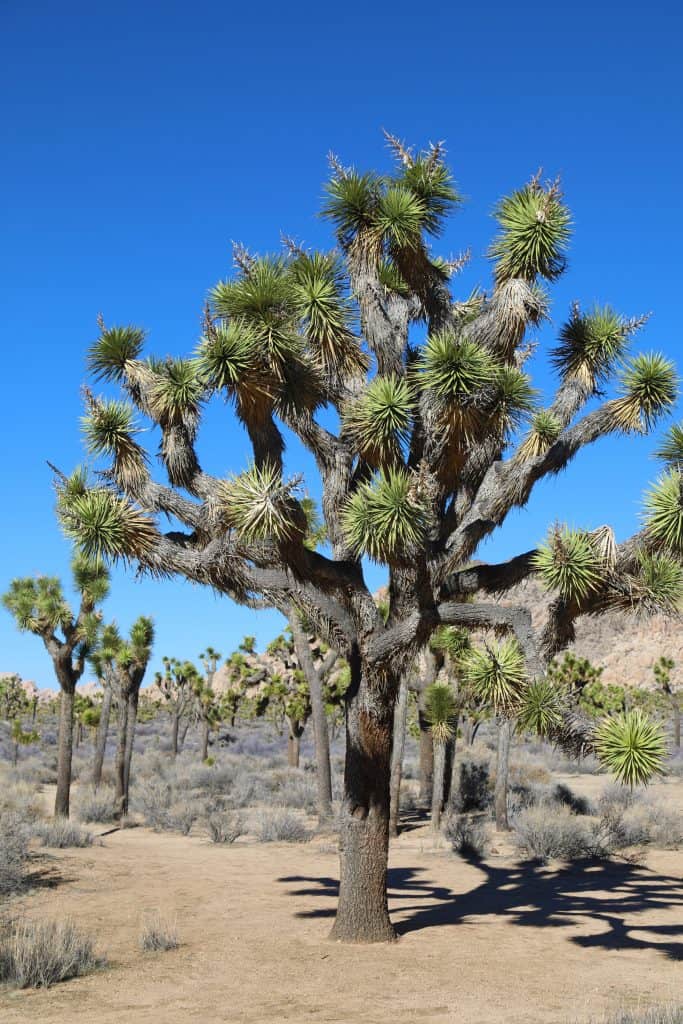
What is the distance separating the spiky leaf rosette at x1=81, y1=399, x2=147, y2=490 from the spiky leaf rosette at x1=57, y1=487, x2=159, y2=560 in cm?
37

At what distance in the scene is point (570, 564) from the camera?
8.23 m

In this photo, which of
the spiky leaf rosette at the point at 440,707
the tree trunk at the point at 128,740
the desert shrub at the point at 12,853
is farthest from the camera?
Answer: the tree trunk at the point at 128,740

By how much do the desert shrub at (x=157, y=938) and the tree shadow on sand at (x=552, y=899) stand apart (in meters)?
1.98

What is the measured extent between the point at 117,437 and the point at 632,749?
5747 millimetres

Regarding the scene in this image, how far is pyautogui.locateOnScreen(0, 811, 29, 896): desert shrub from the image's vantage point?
11743 mm

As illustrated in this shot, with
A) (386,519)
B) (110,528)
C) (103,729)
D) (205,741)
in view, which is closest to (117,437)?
(110,528)

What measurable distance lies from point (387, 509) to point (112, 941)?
219 inches

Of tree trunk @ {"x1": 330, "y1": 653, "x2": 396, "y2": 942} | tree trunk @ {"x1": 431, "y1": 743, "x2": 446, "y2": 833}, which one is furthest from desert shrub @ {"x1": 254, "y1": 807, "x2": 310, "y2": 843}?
tree trunk @ {"x1": 330, "y1": 653, "x2": 396, "y2": 942}

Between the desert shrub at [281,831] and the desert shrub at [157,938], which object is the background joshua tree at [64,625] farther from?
the desert shrub at [157,938]

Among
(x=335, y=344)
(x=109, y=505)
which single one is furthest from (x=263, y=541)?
(x=335, y=344)

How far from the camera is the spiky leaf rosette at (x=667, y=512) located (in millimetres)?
8094

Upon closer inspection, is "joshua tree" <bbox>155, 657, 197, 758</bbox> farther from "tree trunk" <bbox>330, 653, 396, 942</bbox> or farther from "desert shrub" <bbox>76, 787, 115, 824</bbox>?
"tree trunk" <bbox>330, 653, 396, 942</bbox>

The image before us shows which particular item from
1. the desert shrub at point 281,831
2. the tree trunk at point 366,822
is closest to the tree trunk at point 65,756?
the desert shrub at point 281,831

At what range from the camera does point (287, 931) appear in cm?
1016
